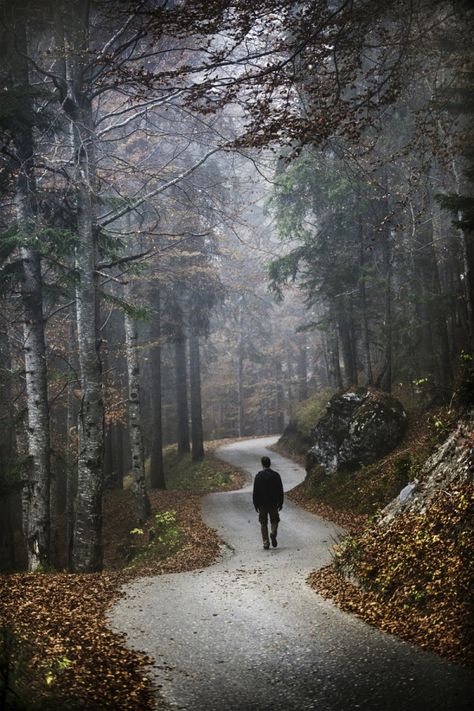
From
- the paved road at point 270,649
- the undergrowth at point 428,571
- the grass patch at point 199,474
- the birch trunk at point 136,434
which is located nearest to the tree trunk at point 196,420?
the grass patch at point 199,474

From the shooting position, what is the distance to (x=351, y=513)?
1482 cm

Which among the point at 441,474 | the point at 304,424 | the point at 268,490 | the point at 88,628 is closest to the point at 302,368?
the point at 304,424

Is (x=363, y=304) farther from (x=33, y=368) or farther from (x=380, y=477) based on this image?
(x=33, y=368)

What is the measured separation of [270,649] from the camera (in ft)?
20.9

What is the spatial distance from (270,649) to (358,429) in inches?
453

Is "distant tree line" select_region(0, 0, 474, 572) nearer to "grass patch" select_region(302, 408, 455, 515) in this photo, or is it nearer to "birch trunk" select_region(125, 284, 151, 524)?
"birch trunk" select_region(125, 284, 151, 524)

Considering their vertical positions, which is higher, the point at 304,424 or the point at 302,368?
the point at 302,368

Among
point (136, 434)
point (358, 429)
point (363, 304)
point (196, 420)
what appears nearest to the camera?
point (358, 429)

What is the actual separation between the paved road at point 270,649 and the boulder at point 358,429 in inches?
256

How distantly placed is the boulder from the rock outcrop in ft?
23.4

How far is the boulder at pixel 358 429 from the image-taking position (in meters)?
16.9

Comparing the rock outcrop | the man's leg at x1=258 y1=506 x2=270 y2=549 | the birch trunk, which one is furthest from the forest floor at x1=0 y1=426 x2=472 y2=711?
the birch trunk

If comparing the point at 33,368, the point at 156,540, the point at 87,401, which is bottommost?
the point at 156,540

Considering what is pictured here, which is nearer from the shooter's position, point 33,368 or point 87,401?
point 87,401
